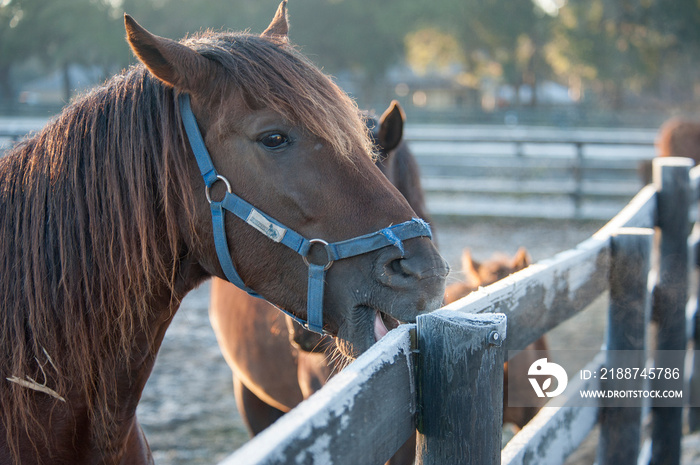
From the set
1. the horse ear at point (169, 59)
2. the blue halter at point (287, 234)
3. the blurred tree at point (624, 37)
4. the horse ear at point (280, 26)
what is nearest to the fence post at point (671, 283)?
the blue halter at point (287, 234)

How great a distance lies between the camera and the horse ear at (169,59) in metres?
1.39

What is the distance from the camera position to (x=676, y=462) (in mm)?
2768

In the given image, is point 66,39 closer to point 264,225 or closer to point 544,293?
point 264,225

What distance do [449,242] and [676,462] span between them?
5623 mm

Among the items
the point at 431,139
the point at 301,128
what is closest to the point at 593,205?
the point at 431,139

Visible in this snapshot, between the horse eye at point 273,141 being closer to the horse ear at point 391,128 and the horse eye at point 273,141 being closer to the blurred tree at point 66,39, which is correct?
the horse ear at point 391,128

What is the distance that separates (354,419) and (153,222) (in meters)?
0.90

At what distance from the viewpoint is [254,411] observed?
3.17m

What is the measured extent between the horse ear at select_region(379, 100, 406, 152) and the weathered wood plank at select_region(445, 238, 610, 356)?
1.00 meters

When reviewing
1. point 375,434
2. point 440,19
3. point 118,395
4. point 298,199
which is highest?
point 440,19

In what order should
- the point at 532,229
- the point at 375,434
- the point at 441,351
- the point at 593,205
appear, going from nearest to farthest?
1. the point at 375,434
2. the point at 441,351
3. the point at 532,229
4. the point at 593,205

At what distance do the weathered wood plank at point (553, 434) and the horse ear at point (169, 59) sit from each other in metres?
1.26

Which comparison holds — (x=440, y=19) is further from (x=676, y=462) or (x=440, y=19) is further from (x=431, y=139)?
(x=676, y=462)

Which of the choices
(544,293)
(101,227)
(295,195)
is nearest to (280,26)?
(295,195)
